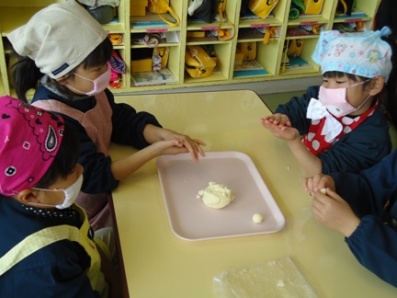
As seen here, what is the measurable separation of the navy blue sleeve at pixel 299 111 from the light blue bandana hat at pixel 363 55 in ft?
0.73

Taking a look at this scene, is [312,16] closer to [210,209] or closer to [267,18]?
[267,18]

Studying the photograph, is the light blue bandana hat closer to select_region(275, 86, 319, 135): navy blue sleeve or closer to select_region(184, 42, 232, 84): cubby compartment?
select_region(275, 86, 319, 135): navy blue sleeve

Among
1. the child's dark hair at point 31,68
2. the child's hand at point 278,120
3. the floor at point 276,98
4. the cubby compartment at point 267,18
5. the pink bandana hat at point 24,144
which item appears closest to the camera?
the pink bandana hat at point 24,144

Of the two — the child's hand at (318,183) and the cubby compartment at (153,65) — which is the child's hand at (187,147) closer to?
the child's hand at (318,183)

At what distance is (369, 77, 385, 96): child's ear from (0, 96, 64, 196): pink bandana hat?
874 millimetres

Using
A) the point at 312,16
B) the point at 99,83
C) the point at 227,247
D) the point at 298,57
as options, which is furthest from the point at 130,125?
the point at 298,57

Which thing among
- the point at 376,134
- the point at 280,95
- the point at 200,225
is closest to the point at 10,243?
the point at 200,225

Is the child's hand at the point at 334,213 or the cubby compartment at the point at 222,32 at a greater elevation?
the child's hand at the point at 334,213

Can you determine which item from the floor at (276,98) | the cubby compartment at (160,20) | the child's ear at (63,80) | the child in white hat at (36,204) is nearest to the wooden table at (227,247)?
the child in white hat at (36,204)

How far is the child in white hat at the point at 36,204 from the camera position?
0.72 meters

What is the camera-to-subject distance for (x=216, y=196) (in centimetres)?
97

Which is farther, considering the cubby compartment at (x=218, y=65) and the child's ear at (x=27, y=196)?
the cubby compartment at (x=218, y=65)

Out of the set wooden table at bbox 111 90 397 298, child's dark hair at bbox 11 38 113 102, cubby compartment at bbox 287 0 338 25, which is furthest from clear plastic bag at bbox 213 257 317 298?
cubby compartment at bbox 287 0 338 25

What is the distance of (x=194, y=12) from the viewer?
251 centimetres
